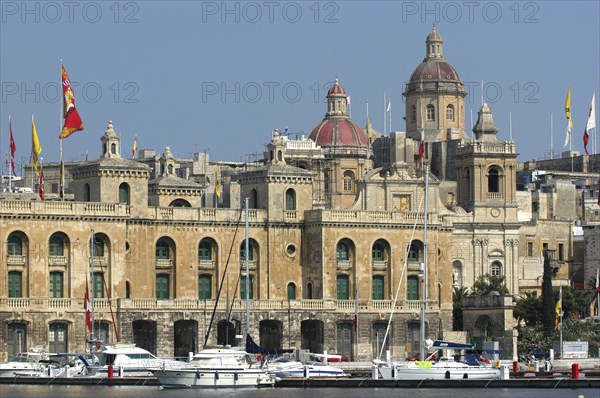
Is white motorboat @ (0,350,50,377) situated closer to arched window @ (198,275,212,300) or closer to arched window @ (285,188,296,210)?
arched window @ (198,275,212,300)

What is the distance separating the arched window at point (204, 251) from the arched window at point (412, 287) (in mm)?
12414

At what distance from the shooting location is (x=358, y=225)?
130375mm


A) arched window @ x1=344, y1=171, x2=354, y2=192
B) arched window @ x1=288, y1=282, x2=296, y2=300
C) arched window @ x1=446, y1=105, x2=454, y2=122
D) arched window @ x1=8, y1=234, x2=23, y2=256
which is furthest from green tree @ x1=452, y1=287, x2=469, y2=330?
arched window @ x1=446, y1=105, x2=454, y2=122

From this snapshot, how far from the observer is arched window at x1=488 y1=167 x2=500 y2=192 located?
15975 cm

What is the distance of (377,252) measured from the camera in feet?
432

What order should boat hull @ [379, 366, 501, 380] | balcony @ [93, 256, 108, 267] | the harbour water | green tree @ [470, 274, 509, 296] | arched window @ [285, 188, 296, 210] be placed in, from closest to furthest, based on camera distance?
the harbour water < boat hull @ [379, 366, 501, 380] < balcony @ [93, 256, 108, 267] < arched window @ [285, 188, 296, 210] < green tree @ [470, 274, 509, 296]

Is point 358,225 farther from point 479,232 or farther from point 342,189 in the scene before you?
point 342,189

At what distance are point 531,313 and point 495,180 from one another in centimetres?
1769

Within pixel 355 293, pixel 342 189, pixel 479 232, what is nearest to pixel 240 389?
pixel 355 293

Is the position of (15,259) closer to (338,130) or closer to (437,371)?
(437,371)

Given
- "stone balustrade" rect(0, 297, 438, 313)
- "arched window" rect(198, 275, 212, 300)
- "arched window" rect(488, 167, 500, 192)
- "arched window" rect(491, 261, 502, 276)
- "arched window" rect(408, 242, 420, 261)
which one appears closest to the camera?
"stone balustrade" rect(0, 297, 438, 313)

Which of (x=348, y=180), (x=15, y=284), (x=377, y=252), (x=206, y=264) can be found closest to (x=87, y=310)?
(x=15, y=284)

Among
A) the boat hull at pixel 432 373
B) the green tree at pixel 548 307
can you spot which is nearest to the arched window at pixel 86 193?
the boat hull at pixel 432 373

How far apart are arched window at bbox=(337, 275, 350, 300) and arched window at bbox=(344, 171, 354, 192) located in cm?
4303
